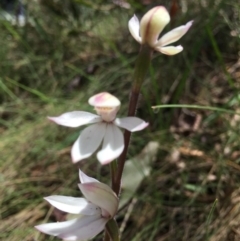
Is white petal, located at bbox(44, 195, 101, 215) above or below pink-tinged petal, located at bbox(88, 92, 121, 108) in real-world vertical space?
below

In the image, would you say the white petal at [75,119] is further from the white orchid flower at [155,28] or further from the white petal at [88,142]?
the white orchid flower at [155,28]

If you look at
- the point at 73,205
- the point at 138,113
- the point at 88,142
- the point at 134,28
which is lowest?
the point at 138,113

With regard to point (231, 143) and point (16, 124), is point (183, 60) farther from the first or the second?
point (16, 124)

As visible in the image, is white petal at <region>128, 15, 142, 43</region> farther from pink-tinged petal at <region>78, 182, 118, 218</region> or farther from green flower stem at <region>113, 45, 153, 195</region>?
pink-tinged petal at <region>78, 182, 118, 218</region>

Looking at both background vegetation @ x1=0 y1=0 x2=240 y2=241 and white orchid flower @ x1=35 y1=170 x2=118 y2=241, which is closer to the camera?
white orchid flower @ x1=35 y1=170 x2=118 y2=241

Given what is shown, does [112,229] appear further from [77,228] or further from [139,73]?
[139,73]

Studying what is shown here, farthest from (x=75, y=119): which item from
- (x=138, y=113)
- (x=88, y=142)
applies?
(x=138, y=113)

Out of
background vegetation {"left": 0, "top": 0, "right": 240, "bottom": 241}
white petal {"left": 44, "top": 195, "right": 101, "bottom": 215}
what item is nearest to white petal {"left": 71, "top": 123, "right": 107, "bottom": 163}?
white petal {"left": 44, "top": 195, "right": 101, "bottom": 215}

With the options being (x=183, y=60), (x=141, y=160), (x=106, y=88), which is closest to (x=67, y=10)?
(x=106, y=88)
